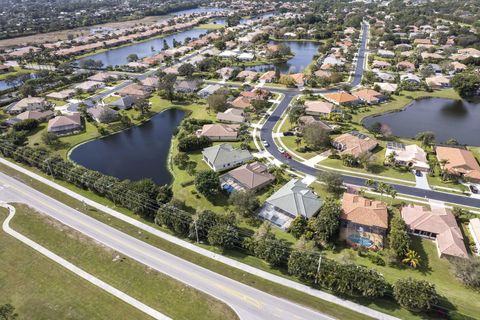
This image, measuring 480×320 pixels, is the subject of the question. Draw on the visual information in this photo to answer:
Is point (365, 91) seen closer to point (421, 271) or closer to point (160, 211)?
point (421, 271)

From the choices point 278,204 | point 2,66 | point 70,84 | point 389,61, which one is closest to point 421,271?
point 278,204

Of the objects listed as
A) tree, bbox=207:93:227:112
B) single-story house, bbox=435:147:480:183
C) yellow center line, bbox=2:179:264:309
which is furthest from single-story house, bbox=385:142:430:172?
tree, bbox=207:93:227:112

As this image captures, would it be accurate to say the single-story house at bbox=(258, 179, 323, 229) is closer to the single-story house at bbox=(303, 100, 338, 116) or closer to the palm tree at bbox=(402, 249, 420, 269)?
the palm tree at bbox=(402, 249, 420, 269)

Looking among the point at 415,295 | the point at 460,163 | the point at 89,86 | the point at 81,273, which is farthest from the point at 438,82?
the point at 89,86

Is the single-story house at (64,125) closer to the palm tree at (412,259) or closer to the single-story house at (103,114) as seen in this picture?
the single-story house at (103,114)

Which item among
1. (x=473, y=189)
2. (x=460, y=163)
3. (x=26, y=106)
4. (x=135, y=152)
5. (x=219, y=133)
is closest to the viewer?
(x=473, y=189)

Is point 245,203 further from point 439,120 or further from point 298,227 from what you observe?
point 439,120
